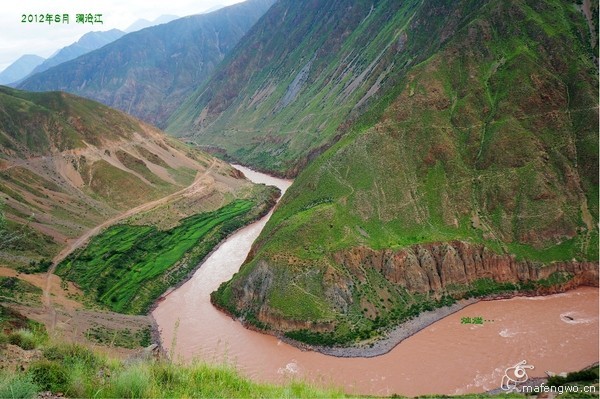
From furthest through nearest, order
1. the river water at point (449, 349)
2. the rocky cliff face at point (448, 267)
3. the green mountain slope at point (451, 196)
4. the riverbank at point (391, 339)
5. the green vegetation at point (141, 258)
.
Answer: the green vegetation at point (141, 258) < the rocky cliff face at point (448, 267) < the green mountain slope at point (451, 196) < the riverbank at point (391, 339) < the river water at point (449, 349)

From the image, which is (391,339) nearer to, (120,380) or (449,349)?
(449,349)

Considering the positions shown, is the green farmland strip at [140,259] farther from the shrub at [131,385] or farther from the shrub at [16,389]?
the shrub at [16,389]

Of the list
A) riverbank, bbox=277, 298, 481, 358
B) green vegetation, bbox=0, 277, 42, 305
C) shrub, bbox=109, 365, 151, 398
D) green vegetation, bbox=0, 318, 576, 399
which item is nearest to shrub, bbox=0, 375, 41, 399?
green vegetation, bbox=0, 318, 576, 399

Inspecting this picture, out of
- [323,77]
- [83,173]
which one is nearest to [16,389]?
[83,173]

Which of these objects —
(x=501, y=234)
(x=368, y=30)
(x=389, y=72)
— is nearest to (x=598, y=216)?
(x=501, y=234)

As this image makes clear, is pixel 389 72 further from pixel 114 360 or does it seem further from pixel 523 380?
pixel 114 360

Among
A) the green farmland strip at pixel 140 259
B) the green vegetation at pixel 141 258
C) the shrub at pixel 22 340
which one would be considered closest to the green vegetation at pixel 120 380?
the shrub at pixel 22 340
